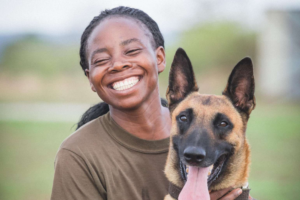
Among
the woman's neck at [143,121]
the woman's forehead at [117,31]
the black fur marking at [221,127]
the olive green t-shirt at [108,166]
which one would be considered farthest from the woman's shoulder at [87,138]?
the black fur marking at [221,127]

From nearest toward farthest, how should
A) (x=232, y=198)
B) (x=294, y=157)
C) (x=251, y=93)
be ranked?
(x=232, y=198)
(x=251, y=93)
(x=294, y=157)

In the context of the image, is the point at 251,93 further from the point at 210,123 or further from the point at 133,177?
the point at 133,177

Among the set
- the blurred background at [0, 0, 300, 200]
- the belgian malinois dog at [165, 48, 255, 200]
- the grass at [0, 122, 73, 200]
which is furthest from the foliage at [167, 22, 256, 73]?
the belgian malinois dog at [165, 48, 255, 200]

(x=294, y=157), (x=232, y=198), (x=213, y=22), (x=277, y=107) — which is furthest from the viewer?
(x=213, y=22)

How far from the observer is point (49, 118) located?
1536 centimetres

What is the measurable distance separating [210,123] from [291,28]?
24.4m

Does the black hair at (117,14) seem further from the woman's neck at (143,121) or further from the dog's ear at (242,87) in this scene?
the dog's ear at (242,87)

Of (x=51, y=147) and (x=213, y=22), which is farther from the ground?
(x=213, y=22)

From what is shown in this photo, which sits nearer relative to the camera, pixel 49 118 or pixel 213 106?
pixel 213 106

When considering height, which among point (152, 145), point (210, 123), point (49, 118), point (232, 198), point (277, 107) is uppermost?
point (210, 123)

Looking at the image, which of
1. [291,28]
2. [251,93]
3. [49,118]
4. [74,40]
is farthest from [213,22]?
[251,93]

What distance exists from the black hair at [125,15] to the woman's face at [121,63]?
0.10 m

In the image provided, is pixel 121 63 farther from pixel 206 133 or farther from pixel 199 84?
pixel 199 84

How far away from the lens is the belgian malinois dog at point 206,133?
262 centimetres
